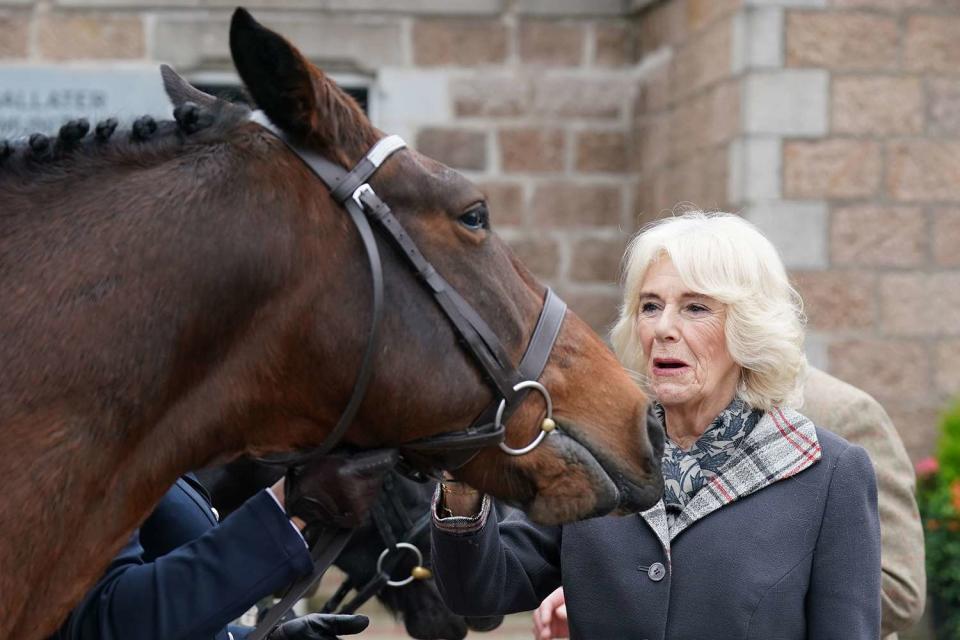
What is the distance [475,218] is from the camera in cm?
225

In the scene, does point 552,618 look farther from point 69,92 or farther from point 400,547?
point 69,92

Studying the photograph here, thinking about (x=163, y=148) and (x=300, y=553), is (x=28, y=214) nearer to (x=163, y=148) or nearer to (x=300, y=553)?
(x=163, y=148)

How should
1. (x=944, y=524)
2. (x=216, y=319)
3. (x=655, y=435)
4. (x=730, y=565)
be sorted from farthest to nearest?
(x=944, y=524)
(x=730, y=565)
(x=655, y=435)
(x=216, y=319)

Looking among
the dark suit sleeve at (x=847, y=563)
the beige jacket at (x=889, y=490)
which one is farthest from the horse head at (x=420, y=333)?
the beige jacket at (x=889, y=490)

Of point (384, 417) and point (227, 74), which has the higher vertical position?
point (227, 74)

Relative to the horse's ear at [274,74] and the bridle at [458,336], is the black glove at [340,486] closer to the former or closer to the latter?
the bridle at [458,336]

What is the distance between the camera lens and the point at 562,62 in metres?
7.57

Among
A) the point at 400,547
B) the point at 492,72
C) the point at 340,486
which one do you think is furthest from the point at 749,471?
the point at 492,72

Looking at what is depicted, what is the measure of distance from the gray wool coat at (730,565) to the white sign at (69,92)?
499 centimetres

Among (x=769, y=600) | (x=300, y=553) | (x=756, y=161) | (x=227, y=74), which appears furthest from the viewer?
(x=227, y=74)

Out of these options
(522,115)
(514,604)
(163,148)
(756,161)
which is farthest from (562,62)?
(163,148)

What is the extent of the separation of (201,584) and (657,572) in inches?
36.0

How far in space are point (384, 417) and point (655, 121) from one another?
5424 mm

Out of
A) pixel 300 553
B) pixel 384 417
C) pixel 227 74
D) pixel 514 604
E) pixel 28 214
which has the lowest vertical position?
pixel 514 604
